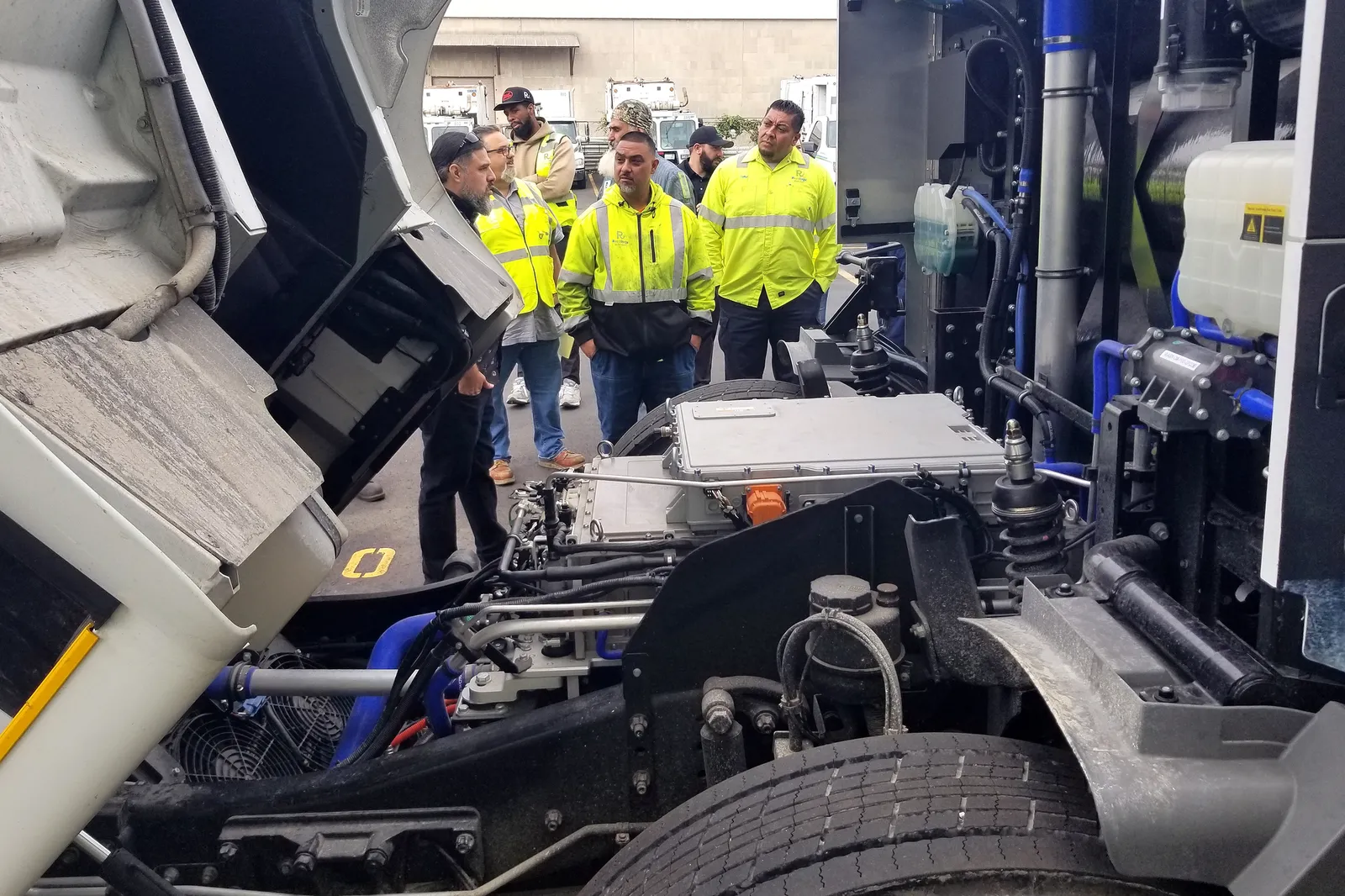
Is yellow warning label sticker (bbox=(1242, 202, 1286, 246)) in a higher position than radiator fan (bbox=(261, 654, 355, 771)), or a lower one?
higher

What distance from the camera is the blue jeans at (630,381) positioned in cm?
571

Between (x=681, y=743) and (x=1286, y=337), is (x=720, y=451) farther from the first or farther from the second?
(x=1286, y=337)

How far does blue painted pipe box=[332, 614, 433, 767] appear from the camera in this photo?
9.38ft

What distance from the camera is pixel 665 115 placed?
25641 millimetres

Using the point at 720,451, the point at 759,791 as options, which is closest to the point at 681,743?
the point at 759,791

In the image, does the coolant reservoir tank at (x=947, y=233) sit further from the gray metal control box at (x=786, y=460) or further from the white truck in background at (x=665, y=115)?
the white truck in background at (x=665, y=115)

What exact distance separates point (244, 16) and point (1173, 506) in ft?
7.24

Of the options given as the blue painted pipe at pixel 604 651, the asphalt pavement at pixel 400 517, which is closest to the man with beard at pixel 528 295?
the asphalt pavement at pixel 400 517

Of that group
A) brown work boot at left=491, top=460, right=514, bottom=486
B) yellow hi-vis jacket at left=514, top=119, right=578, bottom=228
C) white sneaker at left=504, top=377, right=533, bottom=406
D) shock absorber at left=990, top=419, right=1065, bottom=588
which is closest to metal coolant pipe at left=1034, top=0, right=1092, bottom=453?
shock absorber at left=990, top=419, right=1065, bottom=588

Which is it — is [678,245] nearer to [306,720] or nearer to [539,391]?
[539,391]

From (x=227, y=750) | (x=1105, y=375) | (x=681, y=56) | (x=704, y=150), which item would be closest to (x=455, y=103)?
(x=704, y=150)

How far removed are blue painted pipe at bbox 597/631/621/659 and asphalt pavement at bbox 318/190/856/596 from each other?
3.93 feet

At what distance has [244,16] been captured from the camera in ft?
8.23

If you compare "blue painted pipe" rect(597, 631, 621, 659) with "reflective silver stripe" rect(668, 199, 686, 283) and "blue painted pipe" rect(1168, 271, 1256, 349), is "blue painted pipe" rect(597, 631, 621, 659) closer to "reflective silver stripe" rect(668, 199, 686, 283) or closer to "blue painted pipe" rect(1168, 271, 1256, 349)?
"blue painted pipe" rect(1168, 271, 1256, 349)
